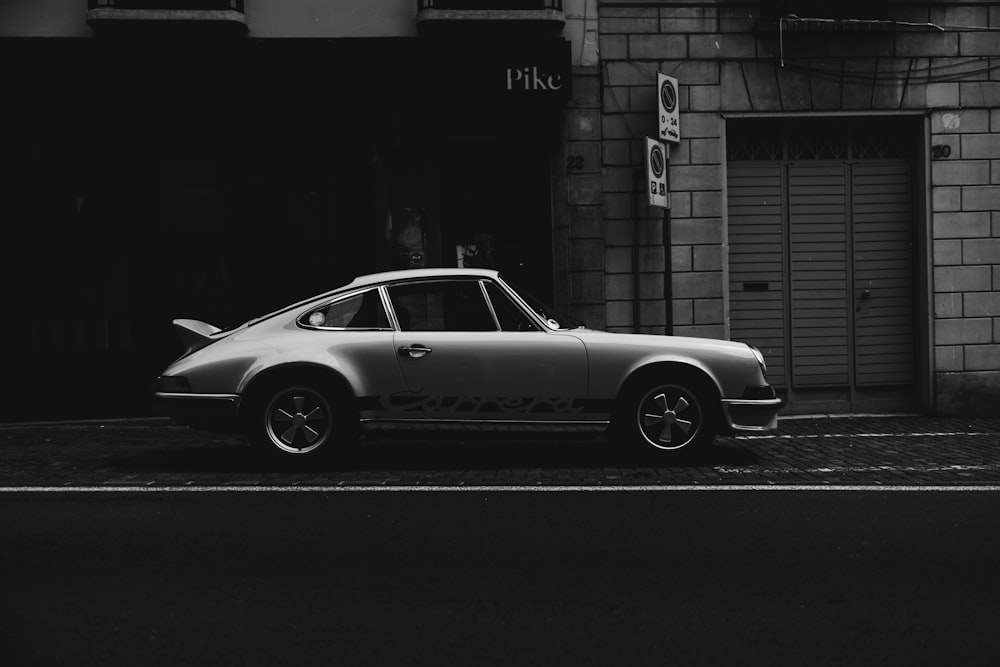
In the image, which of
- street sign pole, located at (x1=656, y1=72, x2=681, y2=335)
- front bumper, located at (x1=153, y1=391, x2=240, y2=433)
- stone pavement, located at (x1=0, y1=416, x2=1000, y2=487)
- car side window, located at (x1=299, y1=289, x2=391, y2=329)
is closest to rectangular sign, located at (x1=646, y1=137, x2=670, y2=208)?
street sign pole, located at (x1=656, y1=72, x2=681, y2=335)

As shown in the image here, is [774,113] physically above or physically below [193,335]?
above

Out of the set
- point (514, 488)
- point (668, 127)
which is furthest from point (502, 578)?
point (668, 127)

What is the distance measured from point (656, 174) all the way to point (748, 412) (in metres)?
4.18

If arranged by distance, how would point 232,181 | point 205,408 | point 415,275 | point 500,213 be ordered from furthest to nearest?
point 500,213 → point 232,181 → point 415,275 → point 205,408

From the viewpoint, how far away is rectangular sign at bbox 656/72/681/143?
1284 centimetres

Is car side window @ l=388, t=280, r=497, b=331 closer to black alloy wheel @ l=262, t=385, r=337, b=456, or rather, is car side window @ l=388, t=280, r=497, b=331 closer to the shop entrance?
black alloy wheel @ l=262, t=385, r=337, b=456

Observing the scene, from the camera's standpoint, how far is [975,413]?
13.6 meters

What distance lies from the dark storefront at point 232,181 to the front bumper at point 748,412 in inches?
196

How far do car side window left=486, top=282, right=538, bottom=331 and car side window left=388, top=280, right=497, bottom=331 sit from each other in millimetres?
68

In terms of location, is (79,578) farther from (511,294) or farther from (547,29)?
(547,29)

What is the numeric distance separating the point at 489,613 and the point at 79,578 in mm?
1912

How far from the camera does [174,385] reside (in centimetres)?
902

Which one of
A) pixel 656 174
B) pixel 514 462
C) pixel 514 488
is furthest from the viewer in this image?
pixel 656 174

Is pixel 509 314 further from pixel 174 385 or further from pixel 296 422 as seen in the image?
pixel 174 385
